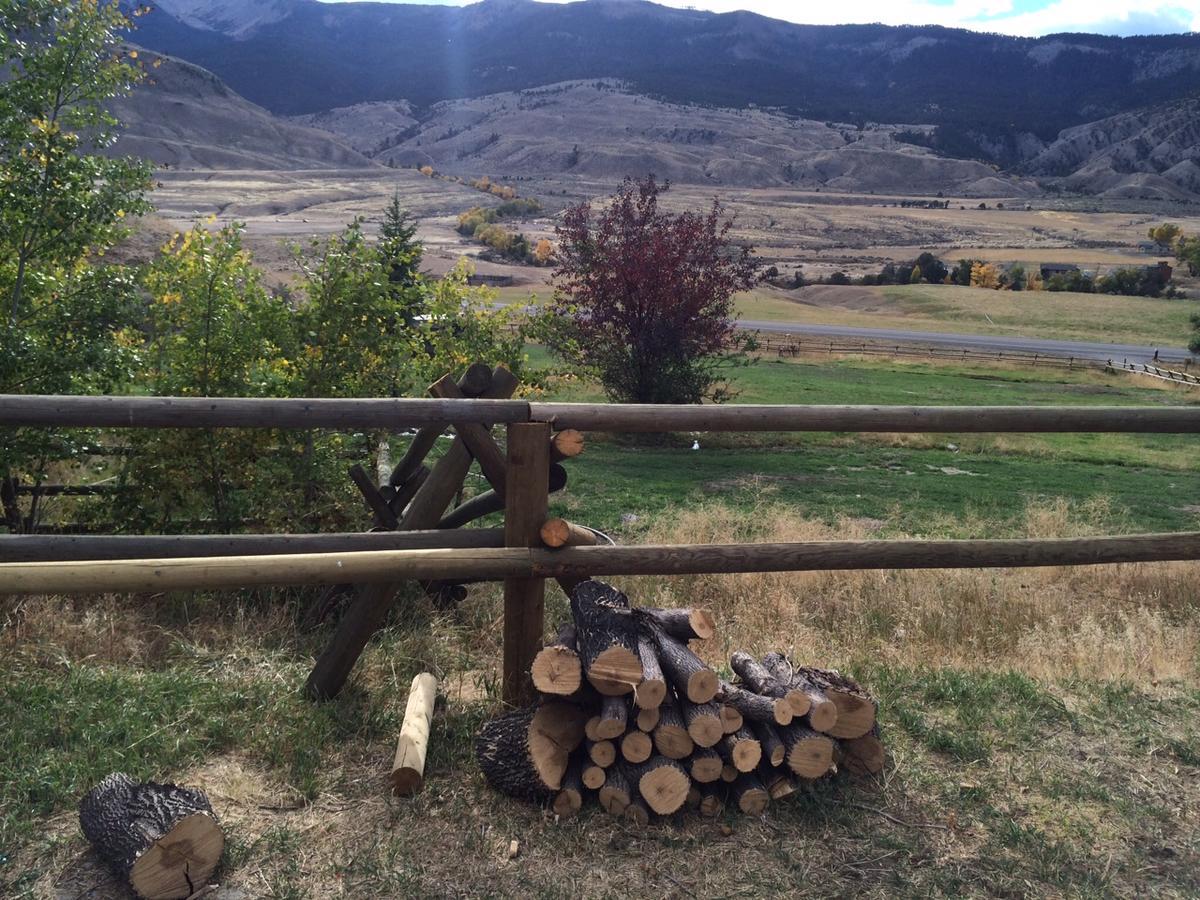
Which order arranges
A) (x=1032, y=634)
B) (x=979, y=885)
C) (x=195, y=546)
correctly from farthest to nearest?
(x=1032, y=634) < (x=195, y=546) < (x=979, y=885)

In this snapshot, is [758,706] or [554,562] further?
[554,562]

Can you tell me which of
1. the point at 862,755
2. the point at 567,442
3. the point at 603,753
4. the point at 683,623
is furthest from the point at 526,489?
the point at 862,755

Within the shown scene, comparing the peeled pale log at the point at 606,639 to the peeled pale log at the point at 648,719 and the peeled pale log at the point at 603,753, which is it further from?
the peeled pale log at the point at 603,753

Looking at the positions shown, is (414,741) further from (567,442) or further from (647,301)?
(647,301)

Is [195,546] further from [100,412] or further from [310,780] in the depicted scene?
[310,780]

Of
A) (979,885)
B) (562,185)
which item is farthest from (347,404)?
(562,185)

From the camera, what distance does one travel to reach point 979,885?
3689 mm

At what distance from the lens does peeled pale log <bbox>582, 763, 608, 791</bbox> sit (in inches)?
157

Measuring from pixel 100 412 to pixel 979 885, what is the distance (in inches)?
156

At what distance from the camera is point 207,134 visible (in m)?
182

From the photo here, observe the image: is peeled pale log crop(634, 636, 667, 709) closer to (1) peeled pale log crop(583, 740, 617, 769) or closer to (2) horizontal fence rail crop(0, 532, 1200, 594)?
(1) peeled pale log crop(583, 740, 617, 769)

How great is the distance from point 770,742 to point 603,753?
69 cm

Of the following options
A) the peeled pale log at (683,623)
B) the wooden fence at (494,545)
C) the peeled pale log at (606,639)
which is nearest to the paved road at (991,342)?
the wooden fence at (494,545)

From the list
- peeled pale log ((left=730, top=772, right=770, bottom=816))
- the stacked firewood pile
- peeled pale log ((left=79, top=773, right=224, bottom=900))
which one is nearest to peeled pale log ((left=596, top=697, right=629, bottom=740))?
the stacked firewood pile
